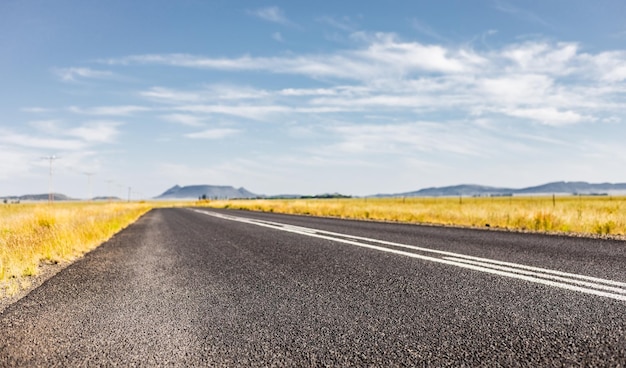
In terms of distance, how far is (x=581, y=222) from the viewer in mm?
15312

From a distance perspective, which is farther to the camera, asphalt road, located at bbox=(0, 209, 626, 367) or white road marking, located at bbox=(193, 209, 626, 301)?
white road marking, located at bbox=(193, 209, 626, 301)

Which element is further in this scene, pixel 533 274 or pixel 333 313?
pixel 533 274

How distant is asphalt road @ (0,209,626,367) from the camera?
120 inches

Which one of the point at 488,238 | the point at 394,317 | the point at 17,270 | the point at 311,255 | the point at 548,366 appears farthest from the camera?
the point at 488,238

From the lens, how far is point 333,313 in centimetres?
413

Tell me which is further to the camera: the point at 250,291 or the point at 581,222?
the point at 581,222

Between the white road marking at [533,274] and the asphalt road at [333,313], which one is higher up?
the white road marking at [533,274]

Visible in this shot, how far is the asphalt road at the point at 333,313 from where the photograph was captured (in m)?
3.05

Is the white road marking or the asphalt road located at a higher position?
the white road marking

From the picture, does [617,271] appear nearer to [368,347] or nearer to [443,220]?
[368,347]

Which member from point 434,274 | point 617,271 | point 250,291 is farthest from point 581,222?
point 250,291

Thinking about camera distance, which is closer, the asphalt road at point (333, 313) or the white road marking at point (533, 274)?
the asphalt road at point (333, 313)

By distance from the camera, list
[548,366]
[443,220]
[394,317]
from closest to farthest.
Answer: [548,366], [394,317], [443,220]

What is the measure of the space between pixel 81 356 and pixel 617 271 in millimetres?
6344
